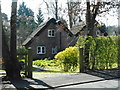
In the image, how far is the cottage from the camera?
85.4 feet

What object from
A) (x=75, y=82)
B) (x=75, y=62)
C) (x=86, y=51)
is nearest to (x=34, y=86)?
(x=75, y=82)

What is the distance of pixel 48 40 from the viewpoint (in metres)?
27.0

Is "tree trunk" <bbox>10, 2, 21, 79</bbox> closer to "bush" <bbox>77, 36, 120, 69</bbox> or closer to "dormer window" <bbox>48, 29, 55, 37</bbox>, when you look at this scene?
"bush" <bbox>77, 36, 120, 69</bbox>

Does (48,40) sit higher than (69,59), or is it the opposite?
(48,40)

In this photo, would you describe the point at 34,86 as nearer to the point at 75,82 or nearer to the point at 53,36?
the point at 75,82

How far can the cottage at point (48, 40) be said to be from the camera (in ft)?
85.4

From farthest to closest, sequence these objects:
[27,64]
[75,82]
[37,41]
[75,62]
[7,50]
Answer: [37,41] < [75,62] < [27,64] < [7,50] < [75,82]

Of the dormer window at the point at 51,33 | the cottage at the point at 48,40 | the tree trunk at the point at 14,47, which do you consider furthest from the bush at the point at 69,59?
the dormer window at the point at 51,33

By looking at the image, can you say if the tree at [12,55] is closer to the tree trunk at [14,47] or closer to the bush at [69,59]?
the tree trunk at [14,47]

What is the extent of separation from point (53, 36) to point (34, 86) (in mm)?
20629

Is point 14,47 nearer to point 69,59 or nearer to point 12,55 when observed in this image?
point 12,55

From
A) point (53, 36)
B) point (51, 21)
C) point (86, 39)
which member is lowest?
point (86, 39)

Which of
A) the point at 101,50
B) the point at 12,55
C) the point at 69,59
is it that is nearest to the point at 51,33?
the point at 69,59

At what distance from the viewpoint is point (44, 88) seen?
6703mm
